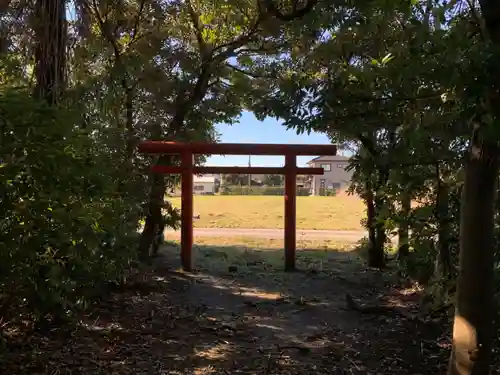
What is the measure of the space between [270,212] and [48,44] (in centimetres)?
1330

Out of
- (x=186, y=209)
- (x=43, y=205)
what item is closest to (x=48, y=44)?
(x=43, y=205)

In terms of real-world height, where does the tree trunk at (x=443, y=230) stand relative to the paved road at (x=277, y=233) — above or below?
above

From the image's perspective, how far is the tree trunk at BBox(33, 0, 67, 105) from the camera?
4227mm

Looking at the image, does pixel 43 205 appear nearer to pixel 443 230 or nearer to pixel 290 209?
pixel 443 230

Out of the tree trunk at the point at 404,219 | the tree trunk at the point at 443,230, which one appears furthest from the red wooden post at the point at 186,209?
the tree trunk at the point at 443,230

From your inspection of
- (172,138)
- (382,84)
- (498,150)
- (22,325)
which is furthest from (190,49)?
(498,150)

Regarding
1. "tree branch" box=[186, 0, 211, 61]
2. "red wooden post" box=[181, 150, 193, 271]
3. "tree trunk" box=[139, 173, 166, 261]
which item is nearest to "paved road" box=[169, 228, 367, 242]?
"red wooden post" box=[181, 150, 193, 271]

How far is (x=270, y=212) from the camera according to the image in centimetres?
1716

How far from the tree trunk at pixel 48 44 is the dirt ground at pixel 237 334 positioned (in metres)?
2.08

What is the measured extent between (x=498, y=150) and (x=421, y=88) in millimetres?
471

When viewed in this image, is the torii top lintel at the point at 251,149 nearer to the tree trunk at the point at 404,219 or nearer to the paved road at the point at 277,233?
the tree trunk at the point at 404,219

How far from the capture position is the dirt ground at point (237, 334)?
12.0 ft

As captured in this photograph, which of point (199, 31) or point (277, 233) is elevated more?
point (199, 31)

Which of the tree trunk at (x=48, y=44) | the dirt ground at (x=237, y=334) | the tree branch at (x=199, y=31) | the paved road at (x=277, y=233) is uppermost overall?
the tree branch at (x=199, y=31)
